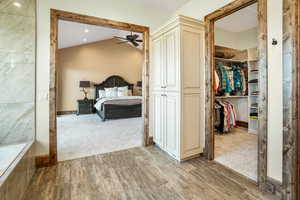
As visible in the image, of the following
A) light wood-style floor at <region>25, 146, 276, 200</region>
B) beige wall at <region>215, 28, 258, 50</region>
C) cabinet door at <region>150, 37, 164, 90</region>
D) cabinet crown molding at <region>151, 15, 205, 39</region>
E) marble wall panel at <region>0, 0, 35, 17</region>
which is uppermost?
beige wall at <region>215, 28, 258, 50</region>

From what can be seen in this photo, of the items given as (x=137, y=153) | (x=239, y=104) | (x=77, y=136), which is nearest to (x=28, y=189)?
(x=137, y=153)

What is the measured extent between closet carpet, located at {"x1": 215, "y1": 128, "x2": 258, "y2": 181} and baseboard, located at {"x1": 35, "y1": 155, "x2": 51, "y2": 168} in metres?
2.53

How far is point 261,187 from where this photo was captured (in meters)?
1.67

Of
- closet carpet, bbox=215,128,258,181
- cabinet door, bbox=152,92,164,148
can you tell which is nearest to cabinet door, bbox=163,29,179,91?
cabinet door, bbox=152,92,164,148

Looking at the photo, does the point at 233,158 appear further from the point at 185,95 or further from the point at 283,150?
the point at 185,95

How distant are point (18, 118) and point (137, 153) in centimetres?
180

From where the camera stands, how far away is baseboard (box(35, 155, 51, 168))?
2.17m

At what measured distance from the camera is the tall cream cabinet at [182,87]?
2248 millimetres

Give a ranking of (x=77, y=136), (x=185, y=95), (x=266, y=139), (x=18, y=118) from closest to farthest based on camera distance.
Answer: (x=266, y=139)
(x=18, y=118)
(x=185, y=95)
(x=77, y=136)

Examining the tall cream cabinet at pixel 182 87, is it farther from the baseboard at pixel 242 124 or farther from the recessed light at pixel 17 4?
the baseboard at pixel 242 124

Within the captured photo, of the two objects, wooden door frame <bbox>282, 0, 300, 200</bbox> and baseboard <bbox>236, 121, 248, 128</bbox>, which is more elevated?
wooden door frame <bbox>282, 0, 300, 200</bbox>

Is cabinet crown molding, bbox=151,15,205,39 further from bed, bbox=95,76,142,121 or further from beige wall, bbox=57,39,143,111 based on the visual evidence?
beige wall, bbox=57,39,143,111

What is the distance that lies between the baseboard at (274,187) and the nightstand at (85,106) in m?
6.66

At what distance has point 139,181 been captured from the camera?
1848mm
